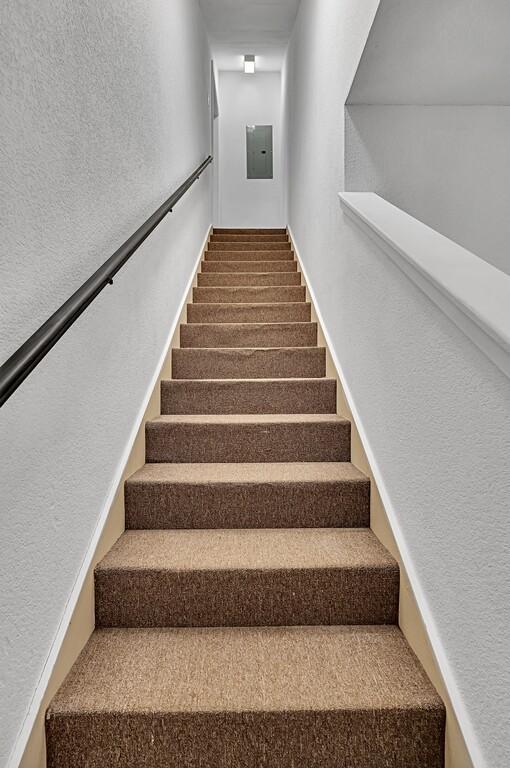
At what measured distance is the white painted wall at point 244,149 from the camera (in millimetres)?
7559

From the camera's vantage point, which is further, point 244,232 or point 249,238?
point 244,232

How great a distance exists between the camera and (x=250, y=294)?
13.5 feet

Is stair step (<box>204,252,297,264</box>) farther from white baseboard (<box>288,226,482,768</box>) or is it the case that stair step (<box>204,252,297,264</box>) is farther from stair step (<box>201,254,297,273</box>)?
white baseboard (<box>288,226,482,768</box>)

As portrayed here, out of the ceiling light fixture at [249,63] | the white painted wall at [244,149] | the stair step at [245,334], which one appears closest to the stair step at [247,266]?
the stair step at [245,334]

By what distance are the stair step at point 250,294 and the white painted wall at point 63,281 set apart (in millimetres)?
1587

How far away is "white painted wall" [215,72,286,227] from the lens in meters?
7.56

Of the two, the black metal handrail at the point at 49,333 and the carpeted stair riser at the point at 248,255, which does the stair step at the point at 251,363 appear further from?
the carpeted stair riser at the point at 248,255

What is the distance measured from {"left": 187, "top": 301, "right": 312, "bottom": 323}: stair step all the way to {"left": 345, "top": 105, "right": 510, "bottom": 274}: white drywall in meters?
1.22

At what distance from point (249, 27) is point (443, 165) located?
12.5 feet

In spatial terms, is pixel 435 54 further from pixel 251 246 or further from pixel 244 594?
pixel 251 246

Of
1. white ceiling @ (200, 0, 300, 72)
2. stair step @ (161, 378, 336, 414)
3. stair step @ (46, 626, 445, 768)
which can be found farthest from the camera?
white ceiling @ (200, 0, 300, 72)

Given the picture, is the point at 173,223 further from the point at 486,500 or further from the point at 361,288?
the point at 486,500

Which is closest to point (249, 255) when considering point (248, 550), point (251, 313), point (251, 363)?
point (251, 313)

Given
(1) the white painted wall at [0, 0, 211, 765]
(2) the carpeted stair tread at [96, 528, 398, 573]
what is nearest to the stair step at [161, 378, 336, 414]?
(1) the white painted wall at [0, 0, 211, 765]
